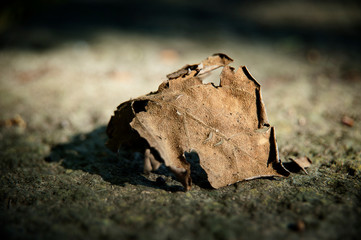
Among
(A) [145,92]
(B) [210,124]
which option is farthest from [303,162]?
(A) [145,92]

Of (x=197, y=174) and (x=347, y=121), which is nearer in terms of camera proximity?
(x=197, y=174)

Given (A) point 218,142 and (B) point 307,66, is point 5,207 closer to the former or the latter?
(A) point 218,142

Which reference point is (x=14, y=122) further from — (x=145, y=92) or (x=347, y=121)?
(x=347, y=121)

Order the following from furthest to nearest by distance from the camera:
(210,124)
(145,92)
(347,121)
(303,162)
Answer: (145,92), (347,121), (303,162), (210,124)

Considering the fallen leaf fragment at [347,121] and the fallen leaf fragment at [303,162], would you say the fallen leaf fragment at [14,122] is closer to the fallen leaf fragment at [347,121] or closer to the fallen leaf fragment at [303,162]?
the fallen leaf fragment at [303,162]

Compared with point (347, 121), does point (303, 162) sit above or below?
below

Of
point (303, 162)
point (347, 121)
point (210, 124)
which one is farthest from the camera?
point (347, 121)
